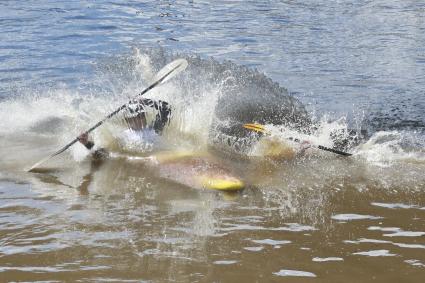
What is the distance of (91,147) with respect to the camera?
714 cm

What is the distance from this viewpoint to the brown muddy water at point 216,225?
4219 millimetres

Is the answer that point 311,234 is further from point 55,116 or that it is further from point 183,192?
point 55,116

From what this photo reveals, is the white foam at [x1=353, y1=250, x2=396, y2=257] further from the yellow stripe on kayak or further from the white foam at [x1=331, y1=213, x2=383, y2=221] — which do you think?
the yellow stripe on kayak

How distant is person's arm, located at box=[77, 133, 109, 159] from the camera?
6977 millimetres

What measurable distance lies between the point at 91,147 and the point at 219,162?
1549mm

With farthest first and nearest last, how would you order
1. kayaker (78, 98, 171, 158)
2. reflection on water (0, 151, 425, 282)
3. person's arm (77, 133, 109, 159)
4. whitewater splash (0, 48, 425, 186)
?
whitewater splash (0, 48, 425, 186)
kayaker (78, 98, 171, 158)
person's arm (77, 133, 109, 159)
reflection on water (0, 151, 425, 282)

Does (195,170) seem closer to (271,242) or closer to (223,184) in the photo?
(223,184)

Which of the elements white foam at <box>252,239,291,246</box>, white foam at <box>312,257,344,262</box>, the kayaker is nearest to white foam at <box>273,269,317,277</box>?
white foam at <box>312,257,344,262</box>

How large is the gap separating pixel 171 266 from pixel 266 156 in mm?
3216

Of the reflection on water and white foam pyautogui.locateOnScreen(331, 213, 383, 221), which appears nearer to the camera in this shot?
the reflection on water

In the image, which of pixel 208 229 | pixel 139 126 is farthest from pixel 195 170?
pixel 208 229

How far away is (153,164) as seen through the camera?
22.5 feet

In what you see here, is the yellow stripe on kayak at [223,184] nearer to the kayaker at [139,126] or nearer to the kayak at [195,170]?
the kayak at [195,170]

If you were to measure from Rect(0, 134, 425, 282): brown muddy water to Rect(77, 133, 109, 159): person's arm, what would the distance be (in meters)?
0.38
